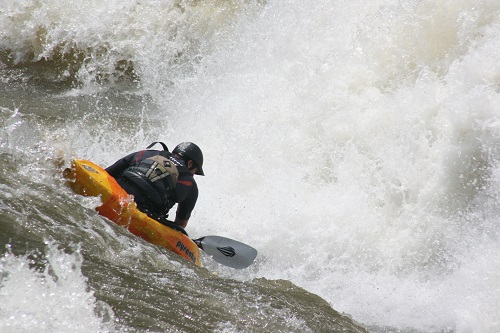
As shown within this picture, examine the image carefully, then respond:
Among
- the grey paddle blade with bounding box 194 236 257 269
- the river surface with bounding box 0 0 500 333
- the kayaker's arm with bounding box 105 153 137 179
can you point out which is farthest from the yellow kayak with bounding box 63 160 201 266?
the grey paddle blade with bounding box 194 236 257 269

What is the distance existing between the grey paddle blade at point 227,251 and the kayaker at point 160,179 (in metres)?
0.29

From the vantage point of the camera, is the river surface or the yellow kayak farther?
the yellow kayak

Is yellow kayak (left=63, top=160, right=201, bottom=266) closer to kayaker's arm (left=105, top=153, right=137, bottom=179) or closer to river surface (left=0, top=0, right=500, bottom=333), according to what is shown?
river surface (left=0, top=0, right=500, bottom=333)

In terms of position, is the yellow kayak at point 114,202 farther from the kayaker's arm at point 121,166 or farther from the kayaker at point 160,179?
the kayaker's arm at point 121,166

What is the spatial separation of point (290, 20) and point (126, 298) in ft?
19.4

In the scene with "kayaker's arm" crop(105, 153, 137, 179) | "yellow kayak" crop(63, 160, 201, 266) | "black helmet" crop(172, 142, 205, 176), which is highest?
"black helmet" crop(172, 142, 205, 176)

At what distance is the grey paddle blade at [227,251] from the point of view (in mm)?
5156

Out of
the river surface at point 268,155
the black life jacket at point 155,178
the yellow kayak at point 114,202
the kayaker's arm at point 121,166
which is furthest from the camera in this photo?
the kayaker's arm at point 121,166

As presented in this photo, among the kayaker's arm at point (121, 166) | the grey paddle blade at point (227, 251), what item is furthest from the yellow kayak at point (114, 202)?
the grey paddle blade at point (227, 251)

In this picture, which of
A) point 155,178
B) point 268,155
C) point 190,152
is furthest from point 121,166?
point 268,155

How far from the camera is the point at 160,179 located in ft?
15.2

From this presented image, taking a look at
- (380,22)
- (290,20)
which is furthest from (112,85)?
(380,22)

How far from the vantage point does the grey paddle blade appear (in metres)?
5.16

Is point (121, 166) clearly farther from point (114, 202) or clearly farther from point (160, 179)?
point (114, 202)
